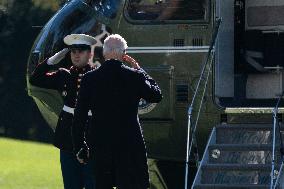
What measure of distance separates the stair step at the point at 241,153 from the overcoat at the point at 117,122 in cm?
223

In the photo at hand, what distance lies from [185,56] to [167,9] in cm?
61

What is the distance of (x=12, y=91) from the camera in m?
42.1

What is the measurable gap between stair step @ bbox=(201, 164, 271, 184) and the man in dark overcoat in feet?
6.71

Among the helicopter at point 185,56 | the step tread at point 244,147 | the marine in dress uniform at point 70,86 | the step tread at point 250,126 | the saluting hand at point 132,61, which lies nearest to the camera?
the saluting hand at point 132,61

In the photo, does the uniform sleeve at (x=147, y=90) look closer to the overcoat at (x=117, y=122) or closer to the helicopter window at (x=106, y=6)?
the overcoat at (x=117, y=122)

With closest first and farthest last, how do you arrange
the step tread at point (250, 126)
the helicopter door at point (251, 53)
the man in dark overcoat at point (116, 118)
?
the man in dark overcoat at point (116, 118) → the step tread at point (250, 126) → the helicopter door at point (251, 53)

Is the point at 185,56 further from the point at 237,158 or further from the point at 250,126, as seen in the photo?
the point at 237,158

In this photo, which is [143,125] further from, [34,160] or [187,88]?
[34,160]

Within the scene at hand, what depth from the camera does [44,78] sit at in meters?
11.0

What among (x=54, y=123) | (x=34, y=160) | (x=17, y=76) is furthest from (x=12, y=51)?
(x=54, y=123)

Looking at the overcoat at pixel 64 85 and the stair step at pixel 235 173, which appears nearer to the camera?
the overcoat at pixel 64 85

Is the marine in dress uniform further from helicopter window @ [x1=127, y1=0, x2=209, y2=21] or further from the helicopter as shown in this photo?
helicopter window @ [x1=127, y1=0, x2=209, y2=21]

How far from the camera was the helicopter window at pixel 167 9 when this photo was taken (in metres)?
12.4

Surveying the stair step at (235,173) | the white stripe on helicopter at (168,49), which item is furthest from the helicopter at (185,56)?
the stair step at (235,173)
